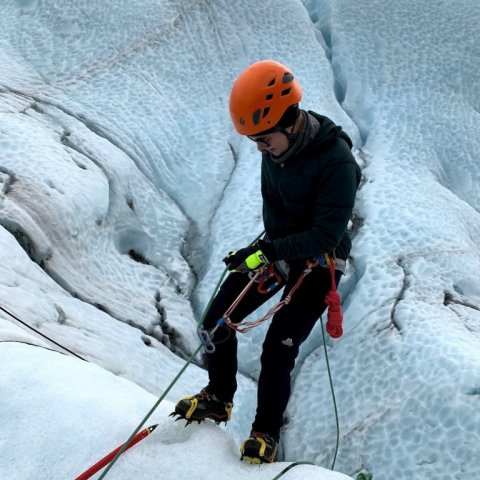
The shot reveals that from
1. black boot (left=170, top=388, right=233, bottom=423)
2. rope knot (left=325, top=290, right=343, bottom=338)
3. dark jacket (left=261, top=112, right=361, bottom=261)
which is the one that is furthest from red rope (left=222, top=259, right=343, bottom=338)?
black boot (left=170, top=388, right=233, bottom=423)

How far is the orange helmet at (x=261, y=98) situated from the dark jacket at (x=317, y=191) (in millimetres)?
208

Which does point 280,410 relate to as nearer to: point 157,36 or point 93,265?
point 93,265

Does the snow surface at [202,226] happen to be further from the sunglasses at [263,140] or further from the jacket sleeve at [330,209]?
the sunglasses at [263,140]

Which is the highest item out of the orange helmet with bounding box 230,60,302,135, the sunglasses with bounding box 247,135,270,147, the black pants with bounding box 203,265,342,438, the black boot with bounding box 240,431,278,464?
the orange helmet with bounding box 230,60,302,135

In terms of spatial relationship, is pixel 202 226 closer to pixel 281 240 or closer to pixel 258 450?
pixel 281 240

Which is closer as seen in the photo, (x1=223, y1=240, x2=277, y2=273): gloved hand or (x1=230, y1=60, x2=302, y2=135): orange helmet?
(x1=230, y1=60, x2=302, y2=135): orange helmet

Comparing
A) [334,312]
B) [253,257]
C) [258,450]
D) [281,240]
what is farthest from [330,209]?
[258,450]

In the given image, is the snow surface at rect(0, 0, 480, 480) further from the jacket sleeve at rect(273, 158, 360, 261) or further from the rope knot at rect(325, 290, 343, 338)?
the jacket sleeve at rect(273, 158, 360, 261)

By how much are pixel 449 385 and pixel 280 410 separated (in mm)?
1664

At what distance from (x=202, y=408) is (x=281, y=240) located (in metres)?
0.83

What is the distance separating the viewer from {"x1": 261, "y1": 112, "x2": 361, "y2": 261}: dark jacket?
2.57 m

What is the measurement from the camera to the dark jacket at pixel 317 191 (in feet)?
8.43

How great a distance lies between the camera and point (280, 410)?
2695 millimetres

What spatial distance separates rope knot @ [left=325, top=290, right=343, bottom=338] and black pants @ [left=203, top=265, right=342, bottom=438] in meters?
0.03
